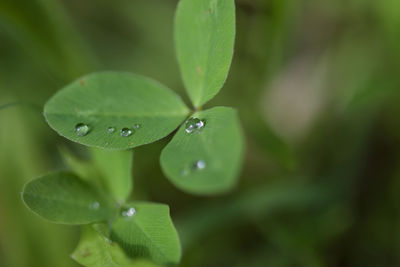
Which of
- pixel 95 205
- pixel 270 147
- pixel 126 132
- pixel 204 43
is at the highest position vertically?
pixel 204 43

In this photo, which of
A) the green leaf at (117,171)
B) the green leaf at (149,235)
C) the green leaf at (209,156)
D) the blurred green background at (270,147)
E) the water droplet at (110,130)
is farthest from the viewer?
the blurred green background at (270,147)

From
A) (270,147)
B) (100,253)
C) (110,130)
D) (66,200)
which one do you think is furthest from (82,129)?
(270,147)

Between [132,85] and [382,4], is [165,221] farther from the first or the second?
[382,4]

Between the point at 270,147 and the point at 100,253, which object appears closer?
the point at 100,253

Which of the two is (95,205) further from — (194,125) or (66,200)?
(194,125)

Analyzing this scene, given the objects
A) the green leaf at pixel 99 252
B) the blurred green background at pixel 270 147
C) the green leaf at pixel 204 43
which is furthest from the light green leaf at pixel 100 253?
the blurred green background at pixel 270 147

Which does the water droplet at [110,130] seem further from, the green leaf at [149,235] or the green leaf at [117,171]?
the green leaf at [149,235]
